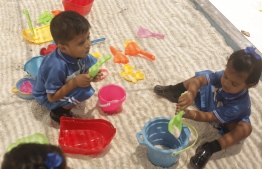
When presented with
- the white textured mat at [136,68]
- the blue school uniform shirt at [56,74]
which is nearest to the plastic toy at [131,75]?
the white textured mat at [136,68]

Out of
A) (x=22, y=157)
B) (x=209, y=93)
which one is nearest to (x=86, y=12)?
(x=209, y=93)

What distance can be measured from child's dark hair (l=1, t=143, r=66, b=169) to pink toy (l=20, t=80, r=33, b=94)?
982 mm

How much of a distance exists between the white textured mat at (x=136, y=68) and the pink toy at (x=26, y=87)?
0.19 feet

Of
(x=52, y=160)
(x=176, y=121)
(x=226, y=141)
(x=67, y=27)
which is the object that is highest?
(x=52, y=160)

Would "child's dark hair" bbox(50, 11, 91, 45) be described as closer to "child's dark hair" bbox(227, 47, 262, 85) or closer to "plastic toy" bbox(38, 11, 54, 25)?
"child's dark hair" bbox(227, 47, 262, 85)

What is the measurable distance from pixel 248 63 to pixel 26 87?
1198 mm

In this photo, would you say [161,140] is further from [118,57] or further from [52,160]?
[52,160]

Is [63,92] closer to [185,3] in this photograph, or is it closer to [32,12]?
[32,12]

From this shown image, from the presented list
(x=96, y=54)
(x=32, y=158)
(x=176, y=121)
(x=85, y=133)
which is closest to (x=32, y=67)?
(x=96, y=54)

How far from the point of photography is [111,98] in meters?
1.87

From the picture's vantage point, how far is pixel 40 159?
893 mm

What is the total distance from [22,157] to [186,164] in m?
0.90

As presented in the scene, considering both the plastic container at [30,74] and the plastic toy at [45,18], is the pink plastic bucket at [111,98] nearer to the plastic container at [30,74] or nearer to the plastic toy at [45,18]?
the plastic container at [30,74]

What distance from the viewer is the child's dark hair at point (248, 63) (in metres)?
1.46
